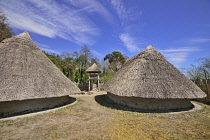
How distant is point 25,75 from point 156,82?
9927mm

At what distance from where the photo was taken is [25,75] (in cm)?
736

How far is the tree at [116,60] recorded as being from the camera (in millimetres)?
39406

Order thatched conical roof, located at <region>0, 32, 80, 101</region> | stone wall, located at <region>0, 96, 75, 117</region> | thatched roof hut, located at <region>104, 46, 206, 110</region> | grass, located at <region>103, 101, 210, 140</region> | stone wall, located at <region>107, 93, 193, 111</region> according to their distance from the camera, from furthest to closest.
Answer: stone wall, located at <region>107, 93, 193, 111</region> < thatched roof hut, located at <region>104, 46, 206, 110</region> < thatched conical roof, located at <region>0, 32, 80, 101</region> < stone wall, located at <region>0, 96, 75, 117</region> < grass, located at <region>103, 101, 210, 140</region>

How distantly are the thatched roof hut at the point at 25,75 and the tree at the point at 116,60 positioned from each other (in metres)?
31.2

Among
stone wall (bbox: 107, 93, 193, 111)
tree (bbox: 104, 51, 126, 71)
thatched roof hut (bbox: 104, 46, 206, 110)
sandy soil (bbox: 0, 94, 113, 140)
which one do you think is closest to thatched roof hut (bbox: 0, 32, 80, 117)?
sandy soil (bbox: 0, 94, 113, 140)

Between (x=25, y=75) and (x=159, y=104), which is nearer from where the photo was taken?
(x=25, y=75)

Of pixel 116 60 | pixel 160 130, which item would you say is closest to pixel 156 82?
pixel 160 130

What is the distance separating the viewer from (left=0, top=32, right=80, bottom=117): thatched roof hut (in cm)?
637

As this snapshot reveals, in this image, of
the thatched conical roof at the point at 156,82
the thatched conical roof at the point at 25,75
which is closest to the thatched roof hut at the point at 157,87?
the thatched conical roof at the point at 156,82

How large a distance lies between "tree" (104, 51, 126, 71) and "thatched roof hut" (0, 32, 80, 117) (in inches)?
1230

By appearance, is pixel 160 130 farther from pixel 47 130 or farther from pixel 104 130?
pixel 47 130

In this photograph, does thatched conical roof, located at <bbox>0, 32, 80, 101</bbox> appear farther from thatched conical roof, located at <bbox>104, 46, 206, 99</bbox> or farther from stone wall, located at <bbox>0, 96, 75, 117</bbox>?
thatched conical roof, located at <bbox>104, 46, 206, 99</bbox>

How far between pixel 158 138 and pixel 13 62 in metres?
10.5

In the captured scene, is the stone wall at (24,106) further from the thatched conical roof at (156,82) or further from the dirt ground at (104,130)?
the thatched conical roof at (156,82)
